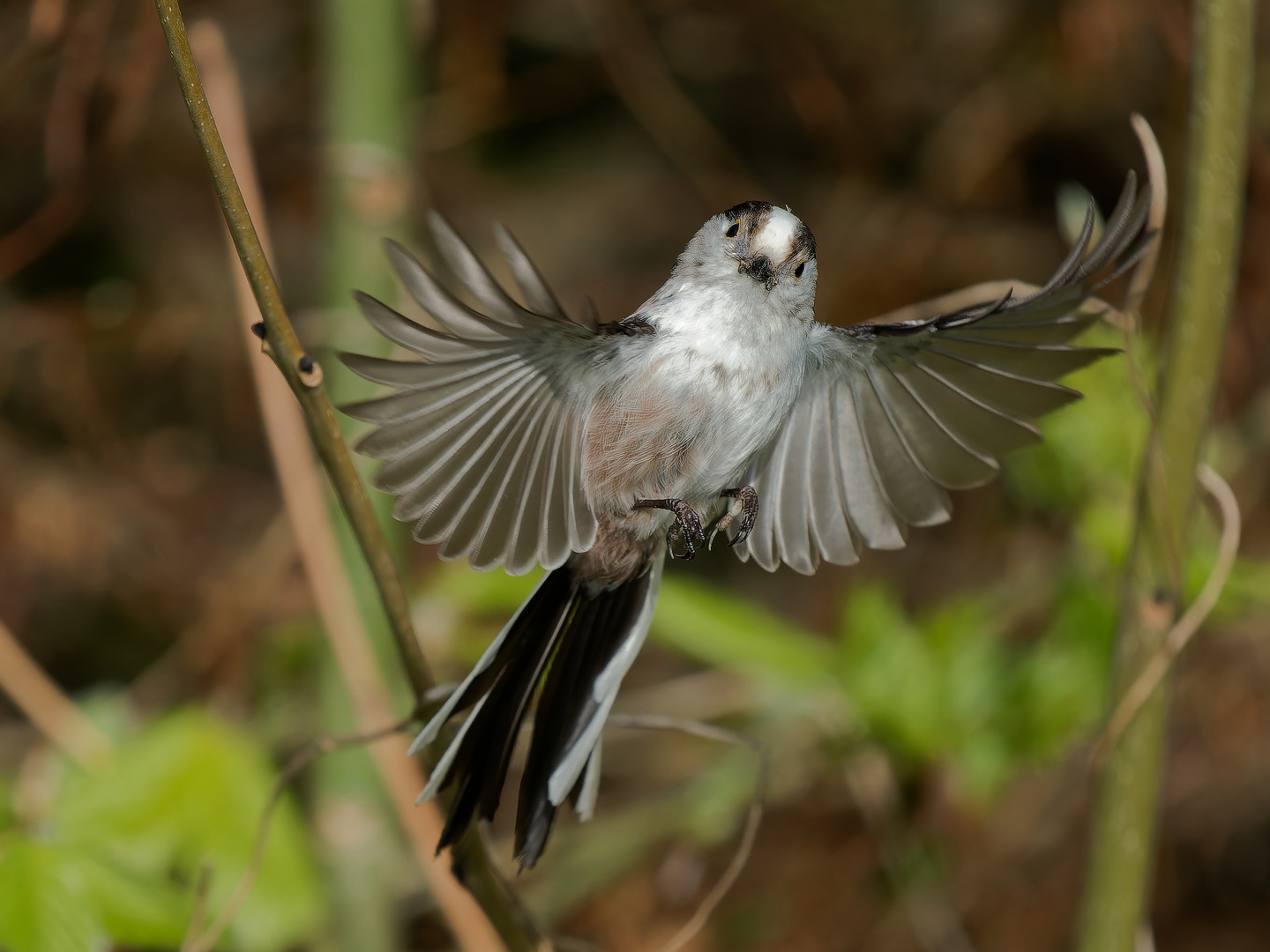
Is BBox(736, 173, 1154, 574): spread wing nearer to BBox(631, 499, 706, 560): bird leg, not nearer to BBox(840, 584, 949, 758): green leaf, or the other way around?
BBox(631, 499, 706, 560): bird leg

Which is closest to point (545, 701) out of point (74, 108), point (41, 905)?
point (41, 905)

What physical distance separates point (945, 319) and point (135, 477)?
2213 mm

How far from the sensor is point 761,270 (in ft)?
2.77

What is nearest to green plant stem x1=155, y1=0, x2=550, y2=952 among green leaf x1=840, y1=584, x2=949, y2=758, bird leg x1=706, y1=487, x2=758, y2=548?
bird leg x1=706, y1=487, x2=758, y2=548

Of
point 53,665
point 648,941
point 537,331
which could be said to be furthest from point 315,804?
point 53,665

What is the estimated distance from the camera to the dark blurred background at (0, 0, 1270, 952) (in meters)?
1.52

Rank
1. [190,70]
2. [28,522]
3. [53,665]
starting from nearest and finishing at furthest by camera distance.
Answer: [190,70]
[28,522]
[53,665]

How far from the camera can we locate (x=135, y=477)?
101 inches

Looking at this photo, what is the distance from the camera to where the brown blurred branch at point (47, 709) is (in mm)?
1305

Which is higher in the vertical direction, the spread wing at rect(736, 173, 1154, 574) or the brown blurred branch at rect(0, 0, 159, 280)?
the brown blurred branch at rect(0, 0, 159, 280)

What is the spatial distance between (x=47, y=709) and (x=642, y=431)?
3.04 ft

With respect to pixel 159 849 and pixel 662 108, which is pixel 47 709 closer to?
pixel 159 849

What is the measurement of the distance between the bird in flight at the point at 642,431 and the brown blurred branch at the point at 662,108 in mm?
1565

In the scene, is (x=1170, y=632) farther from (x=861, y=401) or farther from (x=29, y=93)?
(x=29, y=93)
